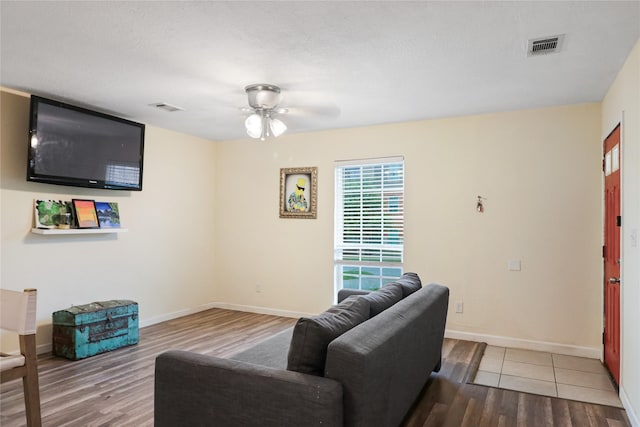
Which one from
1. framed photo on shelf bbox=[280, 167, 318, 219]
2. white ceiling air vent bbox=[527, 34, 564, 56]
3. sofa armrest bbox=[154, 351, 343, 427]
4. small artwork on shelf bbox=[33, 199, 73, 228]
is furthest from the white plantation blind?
sofa armrest bbox=[154, 351, 343, 427]

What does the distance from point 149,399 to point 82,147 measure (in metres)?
2.48

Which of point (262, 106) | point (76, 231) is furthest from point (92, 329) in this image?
point (262, 106)

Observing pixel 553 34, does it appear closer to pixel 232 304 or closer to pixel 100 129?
pixel 100 129

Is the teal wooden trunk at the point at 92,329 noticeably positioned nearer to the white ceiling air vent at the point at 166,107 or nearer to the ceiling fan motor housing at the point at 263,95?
the white ceiling air vent at the point at 166,107

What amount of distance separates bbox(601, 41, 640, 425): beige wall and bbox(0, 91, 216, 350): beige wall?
472 cm

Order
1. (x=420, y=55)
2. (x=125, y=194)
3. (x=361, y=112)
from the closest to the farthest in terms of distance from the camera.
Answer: (x=420, y=55)
(x=361, y=112)
(x=125, y=194)

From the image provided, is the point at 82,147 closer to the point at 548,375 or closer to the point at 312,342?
the point at 312,342

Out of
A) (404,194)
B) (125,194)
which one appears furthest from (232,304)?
(404,194)

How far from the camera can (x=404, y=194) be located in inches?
195

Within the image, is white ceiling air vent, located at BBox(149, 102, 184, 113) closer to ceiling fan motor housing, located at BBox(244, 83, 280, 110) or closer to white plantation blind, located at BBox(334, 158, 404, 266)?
ceiling fan motor housing, located at BBox(244, 83, 280, 110)

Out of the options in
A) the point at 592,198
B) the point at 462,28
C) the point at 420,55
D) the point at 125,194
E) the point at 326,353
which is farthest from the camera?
the point at 125,194

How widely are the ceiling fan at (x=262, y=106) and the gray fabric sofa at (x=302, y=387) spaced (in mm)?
2128

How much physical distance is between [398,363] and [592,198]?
3026 millimetres

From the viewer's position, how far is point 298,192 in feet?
18.4
